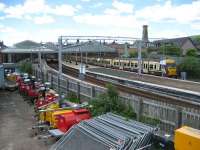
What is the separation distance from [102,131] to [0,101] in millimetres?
15384

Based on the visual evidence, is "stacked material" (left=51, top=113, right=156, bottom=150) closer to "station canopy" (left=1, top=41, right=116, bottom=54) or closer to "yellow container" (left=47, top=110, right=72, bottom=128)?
"yellow container" (left=47, top=110, right=72, bottom=128)

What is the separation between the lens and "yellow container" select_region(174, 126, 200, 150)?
7758 mm

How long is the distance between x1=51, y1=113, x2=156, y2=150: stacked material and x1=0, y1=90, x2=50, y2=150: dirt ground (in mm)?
1966

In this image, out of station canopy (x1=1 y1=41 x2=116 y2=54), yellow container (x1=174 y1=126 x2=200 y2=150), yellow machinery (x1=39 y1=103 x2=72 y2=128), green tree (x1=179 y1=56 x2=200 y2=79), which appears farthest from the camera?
station canopy (x1=1 y1=41 x2=116 y2=54)

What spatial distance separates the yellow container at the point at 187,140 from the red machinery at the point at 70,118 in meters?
4.79

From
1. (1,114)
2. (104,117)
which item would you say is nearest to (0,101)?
(1,114)

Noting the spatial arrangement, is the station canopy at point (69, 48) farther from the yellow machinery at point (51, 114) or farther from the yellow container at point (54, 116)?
the yellow container at point (54, 116)

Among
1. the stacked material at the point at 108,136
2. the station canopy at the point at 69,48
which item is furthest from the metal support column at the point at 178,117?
the station canopy at the point at 69,48

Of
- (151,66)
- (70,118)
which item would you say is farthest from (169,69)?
(70,118)

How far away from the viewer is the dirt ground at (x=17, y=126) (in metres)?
11.8

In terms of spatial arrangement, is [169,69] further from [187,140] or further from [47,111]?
[187,140]

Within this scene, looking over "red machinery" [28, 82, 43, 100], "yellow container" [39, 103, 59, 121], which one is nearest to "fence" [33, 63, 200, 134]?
"yellow container" [39, 103, 59, 121]

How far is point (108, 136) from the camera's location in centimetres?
923

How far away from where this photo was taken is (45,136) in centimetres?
1249
